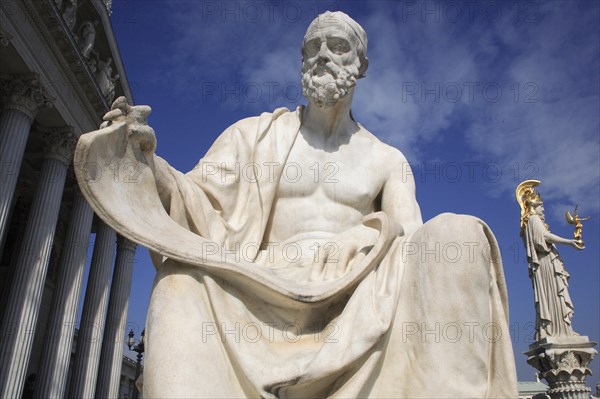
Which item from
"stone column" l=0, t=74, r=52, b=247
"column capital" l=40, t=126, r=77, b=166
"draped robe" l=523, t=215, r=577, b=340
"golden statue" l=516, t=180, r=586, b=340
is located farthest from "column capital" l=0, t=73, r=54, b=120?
"draped robe" l=523, t=215, r=577, b=340

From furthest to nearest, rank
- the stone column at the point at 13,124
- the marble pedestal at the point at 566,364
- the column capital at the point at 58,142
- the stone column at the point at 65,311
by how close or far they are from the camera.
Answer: the column capital at the point at 58,142
the stone column at the point at 65,311
the stone column at the point at 13,124
the marble pedestal at the point at 566,364

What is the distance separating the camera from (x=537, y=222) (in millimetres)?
9984

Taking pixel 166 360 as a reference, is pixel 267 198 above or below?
above

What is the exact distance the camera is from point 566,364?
8.37m

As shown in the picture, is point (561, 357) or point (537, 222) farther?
point (537, 222)

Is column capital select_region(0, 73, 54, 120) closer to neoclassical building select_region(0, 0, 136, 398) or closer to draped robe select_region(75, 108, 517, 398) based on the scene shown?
neoclassical building select_region(0, 0, 136, 398)

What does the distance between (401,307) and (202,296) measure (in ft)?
2.80

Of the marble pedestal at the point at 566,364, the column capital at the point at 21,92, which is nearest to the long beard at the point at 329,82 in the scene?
the marble pedestal at the point at 566,364

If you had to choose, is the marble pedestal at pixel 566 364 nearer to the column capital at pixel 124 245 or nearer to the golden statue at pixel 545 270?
the golden statue at pixel 545 270

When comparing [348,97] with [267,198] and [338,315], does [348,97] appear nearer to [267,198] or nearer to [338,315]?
[267,198]

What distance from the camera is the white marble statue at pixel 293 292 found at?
2086mm

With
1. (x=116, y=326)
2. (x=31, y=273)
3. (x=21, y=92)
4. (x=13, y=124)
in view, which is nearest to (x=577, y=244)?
(x=31, y=273)

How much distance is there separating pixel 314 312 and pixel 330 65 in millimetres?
1446

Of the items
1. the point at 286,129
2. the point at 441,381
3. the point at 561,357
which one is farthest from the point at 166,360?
the point at 561,357
